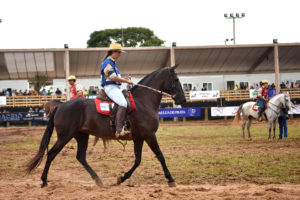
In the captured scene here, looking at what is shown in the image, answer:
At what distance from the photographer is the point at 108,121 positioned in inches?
284

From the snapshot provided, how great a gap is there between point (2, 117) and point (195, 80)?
19.3m

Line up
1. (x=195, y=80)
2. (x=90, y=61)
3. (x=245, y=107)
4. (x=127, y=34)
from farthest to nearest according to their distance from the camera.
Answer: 1. (x=127, y=34)
2. (x=195, y=80)
3. (x=90, y=61)
4. (x=245, y=107)

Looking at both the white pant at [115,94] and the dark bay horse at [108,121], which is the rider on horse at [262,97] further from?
the white pant at [115,94]

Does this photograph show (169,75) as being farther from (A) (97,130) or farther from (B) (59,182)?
(B) (59,182)

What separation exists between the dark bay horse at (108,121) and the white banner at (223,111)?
21741mm

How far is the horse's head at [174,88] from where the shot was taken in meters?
7.49

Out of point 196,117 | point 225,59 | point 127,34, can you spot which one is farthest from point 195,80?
point 127,34

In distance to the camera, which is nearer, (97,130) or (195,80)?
(97,130)

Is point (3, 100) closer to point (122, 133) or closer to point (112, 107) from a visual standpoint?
point (112, 107)

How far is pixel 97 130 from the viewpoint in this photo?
7277 mm

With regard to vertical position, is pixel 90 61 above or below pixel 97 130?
above

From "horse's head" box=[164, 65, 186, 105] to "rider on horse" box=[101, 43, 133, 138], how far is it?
901 millimetres

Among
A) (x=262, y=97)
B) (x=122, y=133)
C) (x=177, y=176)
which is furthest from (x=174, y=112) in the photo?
(x=122, y=133)

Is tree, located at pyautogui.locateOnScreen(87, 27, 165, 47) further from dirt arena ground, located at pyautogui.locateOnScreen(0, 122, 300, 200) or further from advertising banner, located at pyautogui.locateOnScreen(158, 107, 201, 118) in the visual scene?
dirt arena ground, located at pyautogui.locateOnScreen(0, 122, 300, 200)
